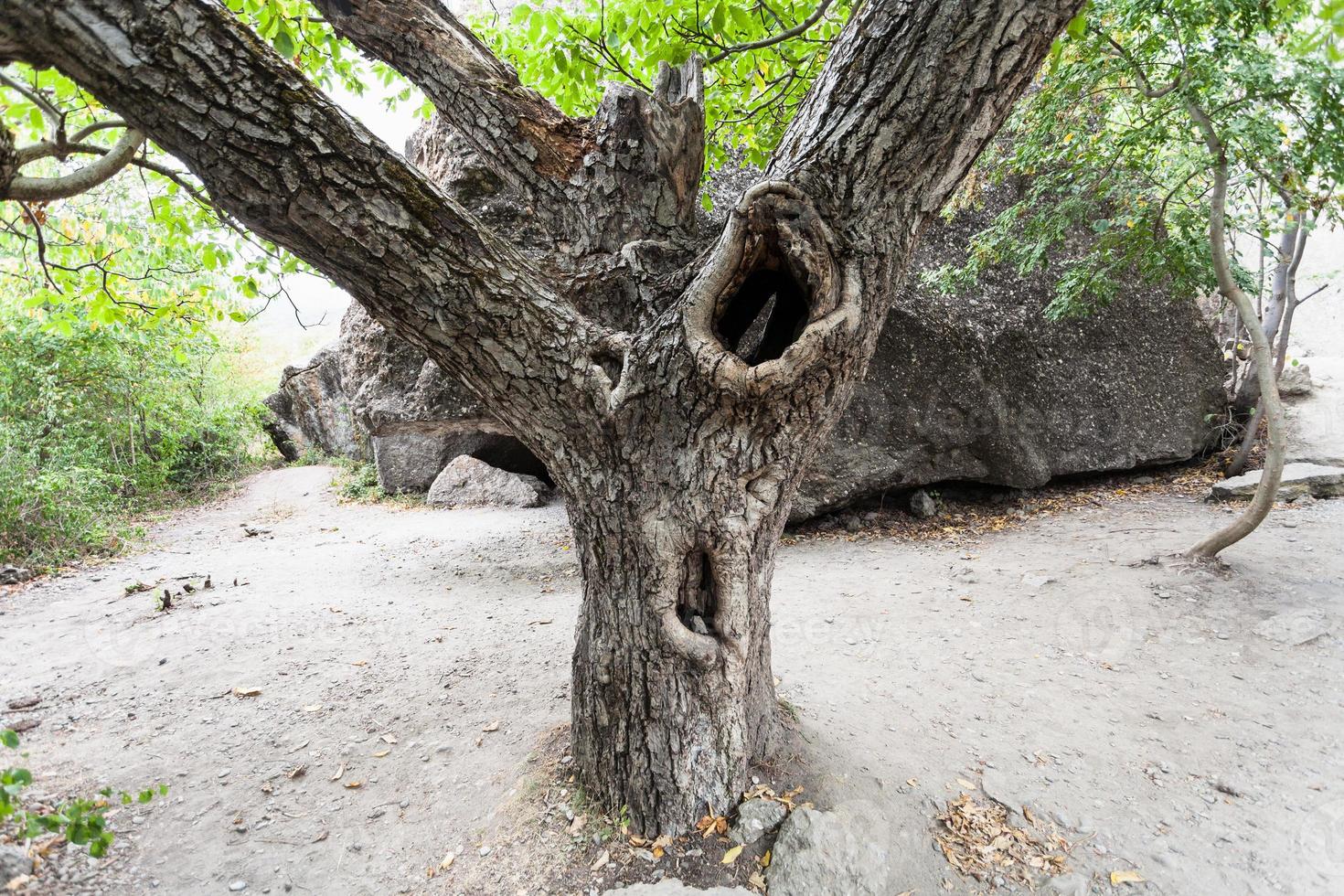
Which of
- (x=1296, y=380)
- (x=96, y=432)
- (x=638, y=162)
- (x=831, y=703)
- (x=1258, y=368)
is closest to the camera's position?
(x=638, y=162)

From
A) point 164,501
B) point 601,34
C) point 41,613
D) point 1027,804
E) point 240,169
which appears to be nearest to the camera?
point 240,169

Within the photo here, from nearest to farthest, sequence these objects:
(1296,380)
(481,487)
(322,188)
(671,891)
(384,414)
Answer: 1. (322,188)
2. (671,891)
3. (384,414)
4. (1296,380)
5. (481,487)

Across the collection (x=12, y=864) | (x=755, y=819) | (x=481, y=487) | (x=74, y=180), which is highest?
(x=74, y=180)

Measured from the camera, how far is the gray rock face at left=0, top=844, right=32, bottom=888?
210 centimetres

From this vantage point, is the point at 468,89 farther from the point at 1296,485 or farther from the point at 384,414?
the point at 1296,485

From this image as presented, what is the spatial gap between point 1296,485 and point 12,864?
9.00 metres

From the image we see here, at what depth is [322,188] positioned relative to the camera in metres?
1.83

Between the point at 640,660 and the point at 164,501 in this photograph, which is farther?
the point at 164,501

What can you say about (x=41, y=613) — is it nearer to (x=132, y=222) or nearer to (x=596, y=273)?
(x=132, y=222)

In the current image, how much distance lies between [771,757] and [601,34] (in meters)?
3.84

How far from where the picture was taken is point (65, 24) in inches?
60.0

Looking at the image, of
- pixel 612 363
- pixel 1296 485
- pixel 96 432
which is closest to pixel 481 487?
pixel 96 432

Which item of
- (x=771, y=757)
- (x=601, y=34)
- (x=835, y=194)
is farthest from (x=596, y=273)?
(x=771, y=757)

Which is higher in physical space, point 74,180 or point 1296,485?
point 74,180
